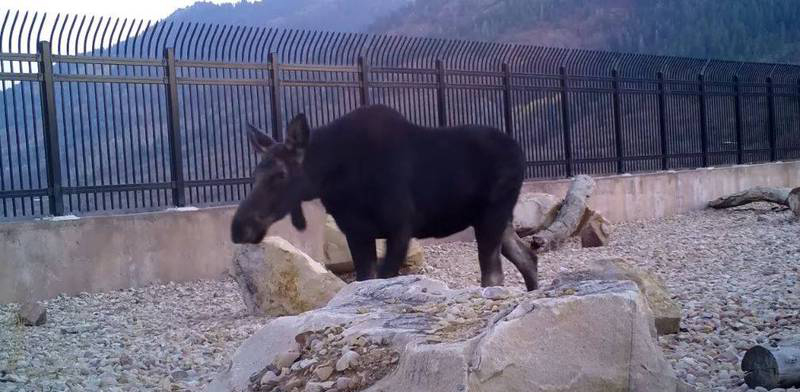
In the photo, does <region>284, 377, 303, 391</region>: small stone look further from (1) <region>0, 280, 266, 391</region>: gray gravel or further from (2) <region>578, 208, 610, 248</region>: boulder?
(2) <region>578, 208, 610, 248</region>: boulder

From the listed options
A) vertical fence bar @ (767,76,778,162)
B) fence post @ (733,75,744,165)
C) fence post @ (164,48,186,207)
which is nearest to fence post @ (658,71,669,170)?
fence post @ (733,75,744,165)

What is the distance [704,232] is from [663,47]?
4932 cm

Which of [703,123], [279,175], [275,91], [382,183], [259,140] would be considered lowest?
[382,183]

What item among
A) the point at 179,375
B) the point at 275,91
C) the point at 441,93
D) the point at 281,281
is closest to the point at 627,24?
the point at 441,93

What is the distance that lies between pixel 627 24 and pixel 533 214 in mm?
64740

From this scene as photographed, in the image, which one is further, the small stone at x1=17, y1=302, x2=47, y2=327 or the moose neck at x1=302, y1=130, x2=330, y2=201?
the small stone at x1=17, y1=302, x2=47, y2=327

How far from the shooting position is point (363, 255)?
695 centimetres

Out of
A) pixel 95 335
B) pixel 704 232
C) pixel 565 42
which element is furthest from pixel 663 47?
pixel 95 335

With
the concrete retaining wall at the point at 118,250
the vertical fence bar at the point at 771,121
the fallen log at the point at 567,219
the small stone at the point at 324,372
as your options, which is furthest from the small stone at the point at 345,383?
the vertical fence bar at the point at 771,121

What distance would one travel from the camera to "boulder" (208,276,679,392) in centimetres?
326

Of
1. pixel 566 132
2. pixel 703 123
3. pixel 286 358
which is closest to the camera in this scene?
pixel 286 358

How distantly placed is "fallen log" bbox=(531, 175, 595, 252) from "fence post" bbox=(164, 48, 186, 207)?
187 inches

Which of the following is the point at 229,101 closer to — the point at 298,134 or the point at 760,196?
the point at 298,134

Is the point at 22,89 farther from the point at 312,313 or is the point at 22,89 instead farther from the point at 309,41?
the point at 312,313
